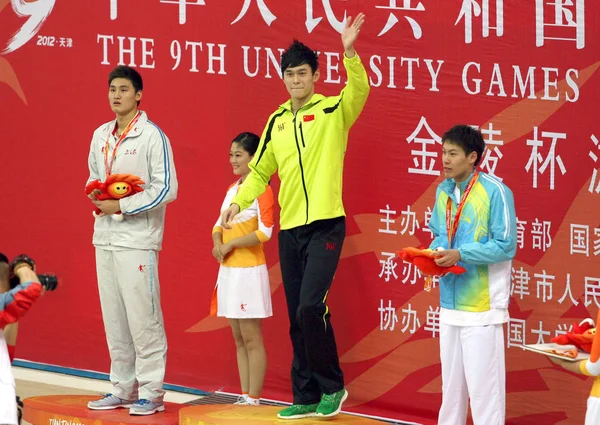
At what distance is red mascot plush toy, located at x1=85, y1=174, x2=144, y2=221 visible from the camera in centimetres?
638

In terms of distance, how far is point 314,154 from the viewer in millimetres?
6059

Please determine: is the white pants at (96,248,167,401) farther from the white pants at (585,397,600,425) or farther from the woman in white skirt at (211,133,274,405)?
the white pants at (585,397,600,425)

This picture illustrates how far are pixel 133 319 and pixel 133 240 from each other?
0.44 m

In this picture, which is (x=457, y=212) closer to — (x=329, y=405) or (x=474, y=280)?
(x=474, y=280)

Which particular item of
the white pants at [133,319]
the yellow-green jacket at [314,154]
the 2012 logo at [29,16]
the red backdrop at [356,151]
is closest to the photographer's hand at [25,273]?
the white pants at [133,319]

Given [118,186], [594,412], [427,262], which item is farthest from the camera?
[118,186]

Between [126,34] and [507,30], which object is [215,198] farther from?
[507,30]

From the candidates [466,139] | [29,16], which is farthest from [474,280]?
[29,16]

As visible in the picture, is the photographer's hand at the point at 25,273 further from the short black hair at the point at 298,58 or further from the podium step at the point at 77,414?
the short black hair at the point at 298,58

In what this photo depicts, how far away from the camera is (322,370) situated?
6.04 metres

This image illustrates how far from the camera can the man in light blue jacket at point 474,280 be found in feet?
18.2

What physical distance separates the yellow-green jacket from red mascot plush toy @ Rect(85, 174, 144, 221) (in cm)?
82

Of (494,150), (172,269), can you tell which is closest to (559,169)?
(494,150)

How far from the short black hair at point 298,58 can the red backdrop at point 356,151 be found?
665mm
